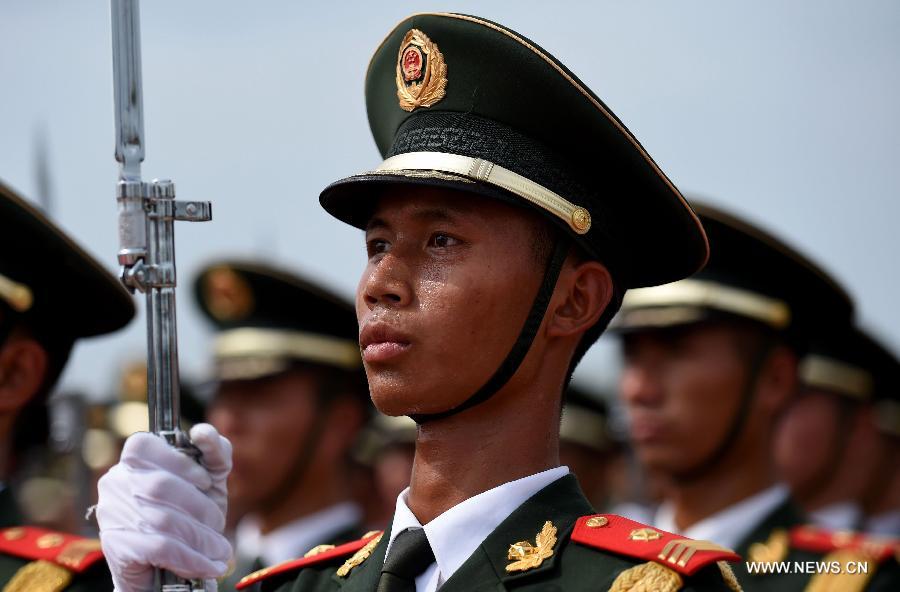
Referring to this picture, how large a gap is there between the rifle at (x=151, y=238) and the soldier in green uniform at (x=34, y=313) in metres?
1.92

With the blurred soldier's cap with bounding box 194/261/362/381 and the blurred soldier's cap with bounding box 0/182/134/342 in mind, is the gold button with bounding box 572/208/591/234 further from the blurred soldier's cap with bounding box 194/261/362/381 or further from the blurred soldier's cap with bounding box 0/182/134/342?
the blurred soldier's cap with bounding box 194/261/362/381

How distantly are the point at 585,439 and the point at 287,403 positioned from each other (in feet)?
13.3

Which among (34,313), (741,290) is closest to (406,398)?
(34,313)

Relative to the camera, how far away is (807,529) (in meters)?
8.51

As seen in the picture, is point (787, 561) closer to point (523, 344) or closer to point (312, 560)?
point (312, 560)

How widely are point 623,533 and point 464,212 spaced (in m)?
1.01

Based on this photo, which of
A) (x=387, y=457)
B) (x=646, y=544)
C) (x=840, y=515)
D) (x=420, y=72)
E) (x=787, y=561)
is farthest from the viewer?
(x=387, y=457)

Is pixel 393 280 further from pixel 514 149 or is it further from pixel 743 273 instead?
pixel 743 273

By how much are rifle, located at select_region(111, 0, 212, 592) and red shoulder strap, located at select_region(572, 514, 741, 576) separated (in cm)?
127

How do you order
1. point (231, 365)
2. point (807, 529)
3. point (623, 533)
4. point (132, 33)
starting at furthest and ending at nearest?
point (231, 365) → point (807, 529) → point (132, 33) → point (623, 533)

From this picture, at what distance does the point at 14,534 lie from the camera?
6.74m

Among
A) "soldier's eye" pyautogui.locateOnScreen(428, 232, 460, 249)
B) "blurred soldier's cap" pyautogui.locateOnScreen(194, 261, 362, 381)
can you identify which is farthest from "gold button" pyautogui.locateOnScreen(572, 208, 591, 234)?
"blurred soldier's cap" pyautogui.locateOnScreen(194, 261, 362, 381)

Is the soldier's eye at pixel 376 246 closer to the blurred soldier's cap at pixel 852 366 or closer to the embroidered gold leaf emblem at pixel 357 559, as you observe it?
the embroidered gold leaf emblem at pixel 357 559

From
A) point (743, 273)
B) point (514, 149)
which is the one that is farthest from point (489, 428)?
point (743, 273)
